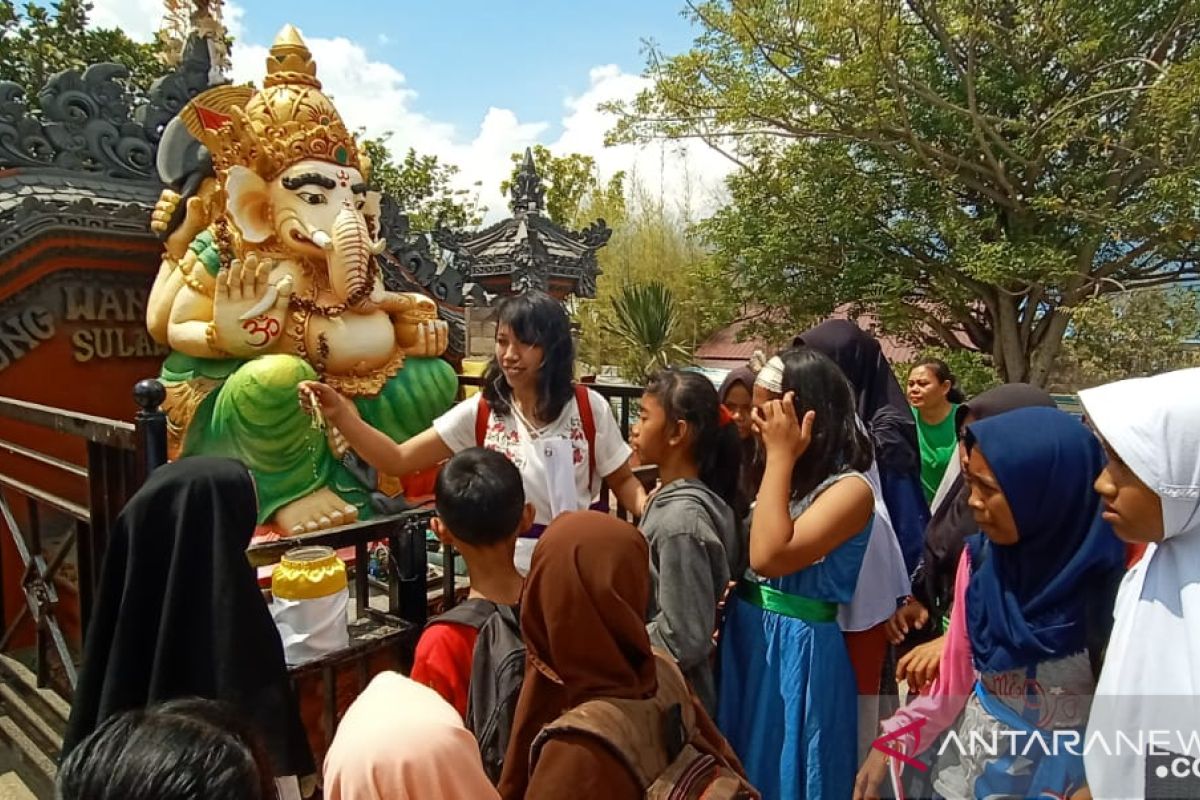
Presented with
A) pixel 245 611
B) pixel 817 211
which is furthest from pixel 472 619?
pixel 817 211

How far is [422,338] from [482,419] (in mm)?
2855

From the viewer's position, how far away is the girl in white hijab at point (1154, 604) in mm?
1191

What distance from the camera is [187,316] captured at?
4.34 metres

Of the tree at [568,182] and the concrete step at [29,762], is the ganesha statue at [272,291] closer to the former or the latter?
the concrete step at [29,762]

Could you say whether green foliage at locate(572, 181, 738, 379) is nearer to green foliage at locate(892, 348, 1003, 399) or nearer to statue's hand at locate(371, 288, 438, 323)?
green foliage at locate(892, 348, 1003, 399)

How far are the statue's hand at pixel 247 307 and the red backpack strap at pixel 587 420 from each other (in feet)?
9.16

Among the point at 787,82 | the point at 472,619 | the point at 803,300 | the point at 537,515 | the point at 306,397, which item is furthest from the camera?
the point at 803,300

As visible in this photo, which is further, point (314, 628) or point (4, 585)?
point (4, 585)

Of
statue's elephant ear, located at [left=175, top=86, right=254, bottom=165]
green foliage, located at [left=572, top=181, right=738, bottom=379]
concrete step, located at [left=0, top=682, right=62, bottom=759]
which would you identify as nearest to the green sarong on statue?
statue's elephant ear, located at [left=175, top=86, right=254, bottom=165]

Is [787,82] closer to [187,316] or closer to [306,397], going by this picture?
[187,316]

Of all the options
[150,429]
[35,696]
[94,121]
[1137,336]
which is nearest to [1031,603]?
[150,429]

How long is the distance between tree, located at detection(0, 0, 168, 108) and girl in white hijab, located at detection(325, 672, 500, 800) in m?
13.2

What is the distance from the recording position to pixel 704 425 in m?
1.95

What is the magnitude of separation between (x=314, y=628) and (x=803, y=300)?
10.6m
